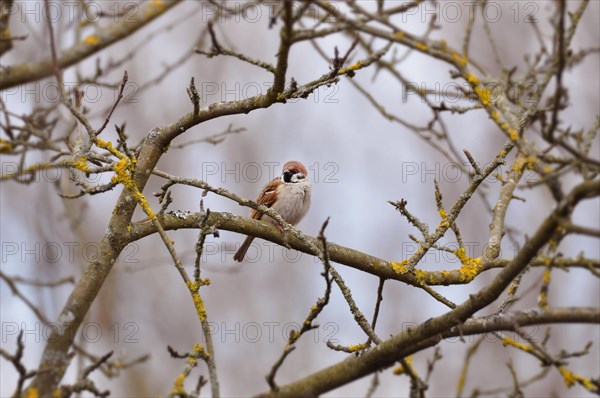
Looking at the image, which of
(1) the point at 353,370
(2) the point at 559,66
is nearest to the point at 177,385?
(1) the point at 353,370

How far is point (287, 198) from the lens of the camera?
661cm

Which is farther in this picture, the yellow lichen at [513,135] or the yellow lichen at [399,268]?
the yellow lichen at [399,268]

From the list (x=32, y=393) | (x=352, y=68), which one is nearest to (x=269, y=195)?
(x=352, y=68)

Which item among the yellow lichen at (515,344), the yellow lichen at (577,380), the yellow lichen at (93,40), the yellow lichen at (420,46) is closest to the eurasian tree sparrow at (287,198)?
the yellow lichen at (93,40)

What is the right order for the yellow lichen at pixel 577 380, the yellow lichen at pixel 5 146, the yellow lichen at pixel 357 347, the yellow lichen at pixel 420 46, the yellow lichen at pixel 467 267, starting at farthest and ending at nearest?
the yellow lichen at pixel 5 146
the yellow lichen at pixel 467 267
the yellow lichen at pixel 420 46
the yellow lichen at pixel 357 347
the yellow lichen at pixel 577 380

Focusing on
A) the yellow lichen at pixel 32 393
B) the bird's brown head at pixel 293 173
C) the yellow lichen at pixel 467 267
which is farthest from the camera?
the bird's brown head at pixel 293 173

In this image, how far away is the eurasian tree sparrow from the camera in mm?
6613

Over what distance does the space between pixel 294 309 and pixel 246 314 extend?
2.28ft

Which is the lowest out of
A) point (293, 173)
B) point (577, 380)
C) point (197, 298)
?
point (577, 380)

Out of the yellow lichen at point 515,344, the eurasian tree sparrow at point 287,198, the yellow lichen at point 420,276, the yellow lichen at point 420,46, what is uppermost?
the eurasian tree sparrow at point 287,198

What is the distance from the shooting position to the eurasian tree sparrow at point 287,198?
6.61m

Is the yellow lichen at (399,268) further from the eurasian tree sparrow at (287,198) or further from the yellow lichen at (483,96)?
the eurasian tree sparrow at (287,198)

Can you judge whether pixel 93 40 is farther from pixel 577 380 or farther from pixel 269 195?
pixel 577 380

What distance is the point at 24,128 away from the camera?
4.78 metres
